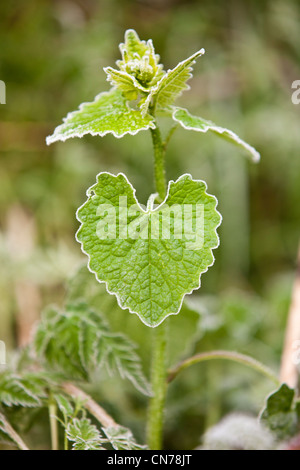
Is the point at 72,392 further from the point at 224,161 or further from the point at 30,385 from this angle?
the point at 224,161

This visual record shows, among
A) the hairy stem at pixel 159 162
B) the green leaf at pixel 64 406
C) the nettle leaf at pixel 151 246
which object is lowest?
the green leaf at pixel 64 406

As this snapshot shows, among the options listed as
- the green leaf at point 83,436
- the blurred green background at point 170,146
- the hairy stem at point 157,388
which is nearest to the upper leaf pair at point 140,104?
Answer: the hairy stem at point 157,388

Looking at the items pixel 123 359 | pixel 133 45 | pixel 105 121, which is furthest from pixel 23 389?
pixel 133 45

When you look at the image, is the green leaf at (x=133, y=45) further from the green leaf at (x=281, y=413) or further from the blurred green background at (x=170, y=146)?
the blurred green background at (x=170, y=146)

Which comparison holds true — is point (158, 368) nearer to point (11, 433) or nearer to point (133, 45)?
point (11, 433)

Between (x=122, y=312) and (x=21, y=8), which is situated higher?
(x=21, y=8)

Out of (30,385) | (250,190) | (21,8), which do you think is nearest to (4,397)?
(30,385)
